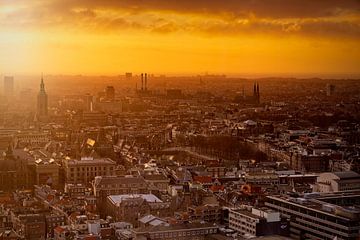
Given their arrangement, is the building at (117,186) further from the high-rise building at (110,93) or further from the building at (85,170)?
the high-rise building at (110,93)

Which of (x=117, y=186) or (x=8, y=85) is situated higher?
(x=8, y=85)

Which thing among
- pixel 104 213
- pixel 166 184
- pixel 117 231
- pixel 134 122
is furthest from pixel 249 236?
pixel 134 122

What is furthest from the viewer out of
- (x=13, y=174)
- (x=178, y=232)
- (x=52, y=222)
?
(x=13, y=174)

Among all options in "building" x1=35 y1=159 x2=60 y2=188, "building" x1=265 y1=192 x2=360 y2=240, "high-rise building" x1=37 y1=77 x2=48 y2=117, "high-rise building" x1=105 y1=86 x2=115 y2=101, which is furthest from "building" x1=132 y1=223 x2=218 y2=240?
"high-rise building" x1=37 y1=77 x2=48 y2=117

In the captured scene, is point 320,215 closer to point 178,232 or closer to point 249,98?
point 178,232

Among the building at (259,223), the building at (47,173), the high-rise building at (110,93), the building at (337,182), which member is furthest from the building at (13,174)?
the building at (337,182)

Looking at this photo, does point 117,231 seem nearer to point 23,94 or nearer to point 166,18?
point 166,18

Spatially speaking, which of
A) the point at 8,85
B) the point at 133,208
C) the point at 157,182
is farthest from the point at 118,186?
the point at 8,85
